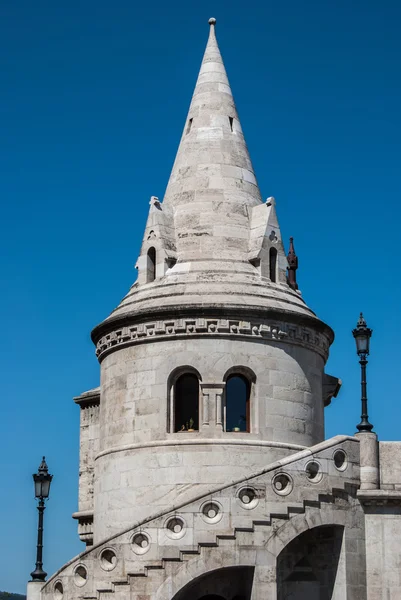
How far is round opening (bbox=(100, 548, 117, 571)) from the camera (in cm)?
2038

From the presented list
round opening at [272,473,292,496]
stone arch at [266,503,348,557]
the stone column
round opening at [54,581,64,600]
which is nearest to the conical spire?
the stone column

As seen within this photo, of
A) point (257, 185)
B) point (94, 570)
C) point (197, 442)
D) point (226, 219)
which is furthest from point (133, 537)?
point (257, 185)

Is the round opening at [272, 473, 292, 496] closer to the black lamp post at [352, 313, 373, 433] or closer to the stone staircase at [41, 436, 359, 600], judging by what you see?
the stone staircase at [41, 436, 359, 600]

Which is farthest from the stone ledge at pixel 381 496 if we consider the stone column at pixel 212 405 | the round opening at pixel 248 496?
the stone column at pixel 212 405

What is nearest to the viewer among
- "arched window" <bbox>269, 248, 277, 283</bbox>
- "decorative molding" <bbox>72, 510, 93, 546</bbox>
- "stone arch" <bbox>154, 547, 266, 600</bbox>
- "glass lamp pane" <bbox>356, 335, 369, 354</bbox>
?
"stone arch" <bbox>154, 547, 266, 600</bbox>

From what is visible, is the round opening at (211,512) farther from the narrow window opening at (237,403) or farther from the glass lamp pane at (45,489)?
the glass lamp pane at (45,489)

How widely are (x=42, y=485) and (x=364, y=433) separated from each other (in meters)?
7.20

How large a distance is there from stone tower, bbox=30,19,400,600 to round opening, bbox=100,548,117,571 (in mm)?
26

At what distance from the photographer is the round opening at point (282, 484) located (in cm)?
2098

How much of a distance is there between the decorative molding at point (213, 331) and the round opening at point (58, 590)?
5.90 metres

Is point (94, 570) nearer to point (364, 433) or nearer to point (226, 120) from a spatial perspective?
point (364, 433)

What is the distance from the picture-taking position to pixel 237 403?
24297 millimetres

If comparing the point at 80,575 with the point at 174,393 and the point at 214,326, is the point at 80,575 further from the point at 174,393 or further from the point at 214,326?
the point at 214,326

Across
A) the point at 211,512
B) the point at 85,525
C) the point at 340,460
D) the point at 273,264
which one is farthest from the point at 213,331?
the point at 85,525
